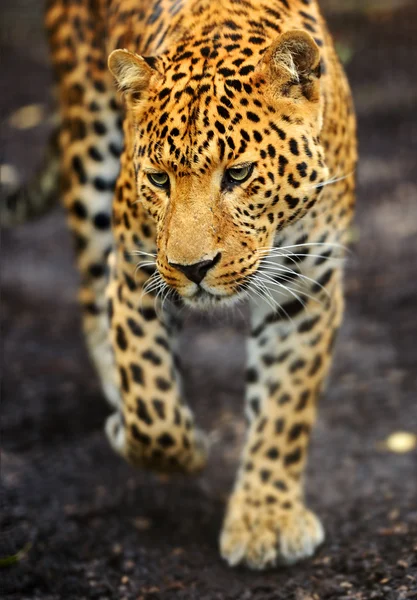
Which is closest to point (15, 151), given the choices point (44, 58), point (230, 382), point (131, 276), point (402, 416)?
point (44, 58)

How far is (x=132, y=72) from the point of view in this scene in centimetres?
426

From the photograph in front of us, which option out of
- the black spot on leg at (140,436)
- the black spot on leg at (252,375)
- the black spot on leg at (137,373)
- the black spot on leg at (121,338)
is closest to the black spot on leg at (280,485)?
the black spot on leg at (252,375)

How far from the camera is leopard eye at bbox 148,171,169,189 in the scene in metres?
4.19

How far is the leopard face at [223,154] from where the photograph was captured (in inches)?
158

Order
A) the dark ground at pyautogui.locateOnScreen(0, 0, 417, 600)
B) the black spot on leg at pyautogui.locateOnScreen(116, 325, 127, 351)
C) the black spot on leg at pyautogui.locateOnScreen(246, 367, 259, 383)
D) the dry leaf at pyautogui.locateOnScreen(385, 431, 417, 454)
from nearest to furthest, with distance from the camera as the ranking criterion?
the dark ground at pyautogui.locateOnScreen(0, 0, 417, 600) → the black spot on leg at pyautogui.locateOnScreen(116, 325, 127, 351) → the black spot on leg at pyautogui.locateOnScreen(246, 367, 259, 383) → the dry leaf at pyautogui.locateOnScreen(385, 431, 417, 454)

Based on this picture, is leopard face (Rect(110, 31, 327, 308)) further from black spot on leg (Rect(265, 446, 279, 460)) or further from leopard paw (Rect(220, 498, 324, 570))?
leopard paw (Rect(220, 498, 324, 570))

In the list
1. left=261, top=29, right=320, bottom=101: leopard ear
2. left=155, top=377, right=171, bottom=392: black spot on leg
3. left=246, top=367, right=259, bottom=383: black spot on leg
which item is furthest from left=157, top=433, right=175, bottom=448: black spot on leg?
left=261, top=29, right=320, bottom=101: leopard ear

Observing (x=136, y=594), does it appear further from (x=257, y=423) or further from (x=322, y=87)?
(x=322, y=87)

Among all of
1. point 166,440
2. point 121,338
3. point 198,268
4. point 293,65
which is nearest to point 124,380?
point 121,338

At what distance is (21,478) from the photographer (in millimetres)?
5918

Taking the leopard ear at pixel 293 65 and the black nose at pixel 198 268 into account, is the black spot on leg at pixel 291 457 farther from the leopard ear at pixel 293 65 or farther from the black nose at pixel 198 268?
the leopard ear at pixel 293 65

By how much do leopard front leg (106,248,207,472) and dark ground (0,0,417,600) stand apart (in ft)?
2.03

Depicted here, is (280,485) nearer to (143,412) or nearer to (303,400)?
(303,400)

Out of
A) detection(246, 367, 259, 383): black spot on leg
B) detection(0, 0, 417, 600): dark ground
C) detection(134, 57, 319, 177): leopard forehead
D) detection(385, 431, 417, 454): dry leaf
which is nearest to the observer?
detection(134, 57, 319, 177): leopard forehead
